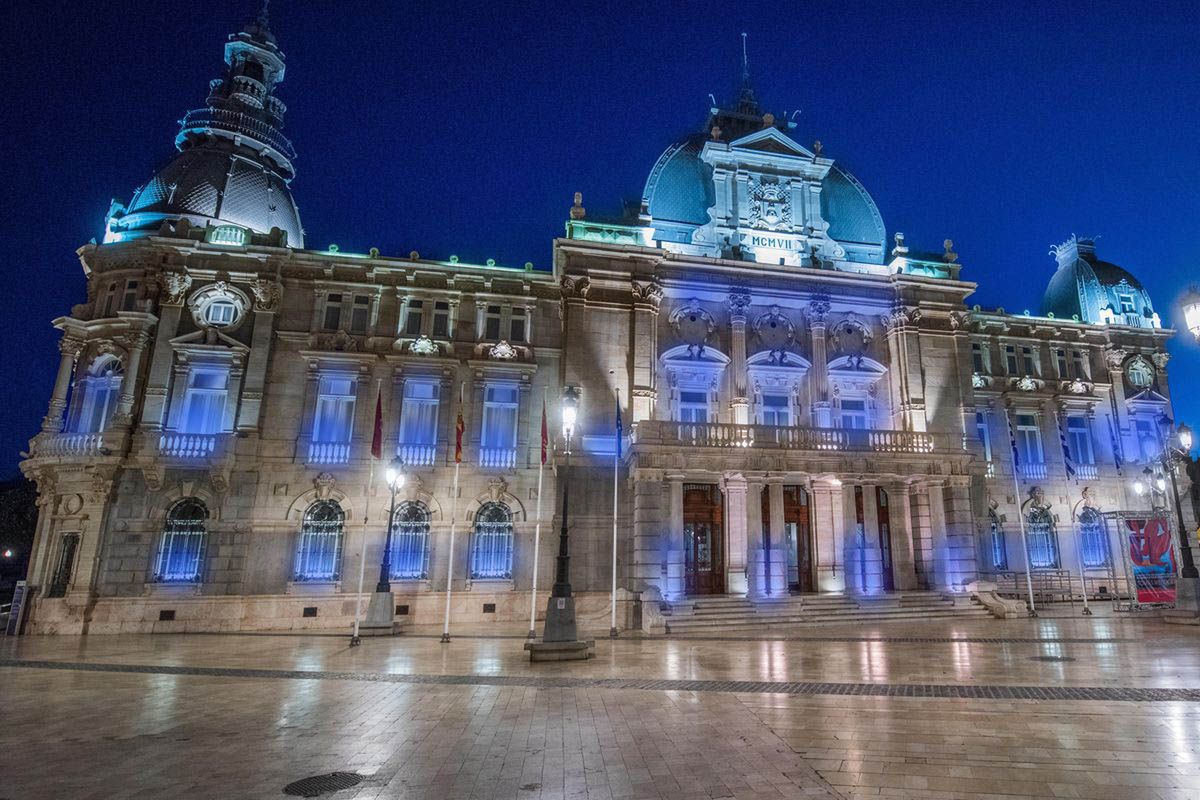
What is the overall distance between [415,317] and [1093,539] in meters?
37.0

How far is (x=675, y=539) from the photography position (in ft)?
82.7

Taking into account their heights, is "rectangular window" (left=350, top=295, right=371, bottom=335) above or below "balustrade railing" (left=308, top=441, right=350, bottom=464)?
above

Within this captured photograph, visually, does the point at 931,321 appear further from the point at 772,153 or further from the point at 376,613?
the point at 376,613

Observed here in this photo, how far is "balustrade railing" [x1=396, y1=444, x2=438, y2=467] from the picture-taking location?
2684 centimetres

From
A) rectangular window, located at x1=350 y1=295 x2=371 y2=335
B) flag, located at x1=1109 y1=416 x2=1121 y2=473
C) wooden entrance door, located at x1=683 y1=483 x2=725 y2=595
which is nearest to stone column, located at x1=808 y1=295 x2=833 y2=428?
wooden entrance door, located at x1=683 y1=483 x2=725 y2=595

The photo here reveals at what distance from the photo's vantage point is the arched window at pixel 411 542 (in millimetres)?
26188

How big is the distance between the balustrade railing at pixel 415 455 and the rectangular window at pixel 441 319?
5355 mm

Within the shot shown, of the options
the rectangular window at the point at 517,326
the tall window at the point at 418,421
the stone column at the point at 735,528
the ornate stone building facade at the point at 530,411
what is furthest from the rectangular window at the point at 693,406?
the tall window at the point at 418,421

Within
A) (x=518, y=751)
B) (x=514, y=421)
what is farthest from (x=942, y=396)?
(x=518, y=751)

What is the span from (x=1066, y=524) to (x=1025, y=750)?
3182cm

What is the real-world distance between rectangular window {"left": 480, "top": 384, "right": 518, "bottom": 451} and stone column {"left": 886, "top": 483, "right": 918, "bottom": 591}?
17.4m

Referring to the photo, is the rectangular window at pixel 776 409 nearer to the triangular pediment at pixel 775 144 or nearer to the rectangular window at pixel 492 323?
the triangular pediment at pixel 775 144

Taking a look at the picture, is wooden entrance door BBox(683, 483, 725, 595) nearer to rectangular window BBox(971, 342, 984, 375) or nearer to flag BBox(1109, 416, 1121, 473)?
rectangular window BBox(971, 342, 984, 375)

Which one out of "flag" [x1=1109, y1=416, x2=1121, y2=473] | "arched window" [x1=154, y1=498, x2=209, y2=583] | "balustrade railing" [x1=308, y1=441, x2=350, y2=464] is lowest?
"arched window" [x1=154, y1=498, x2=209, y2=583]
